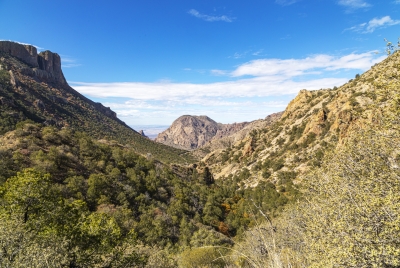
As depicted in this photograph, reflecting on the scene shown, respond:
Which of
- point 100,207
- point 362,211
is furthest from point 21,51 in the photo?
point 362,211

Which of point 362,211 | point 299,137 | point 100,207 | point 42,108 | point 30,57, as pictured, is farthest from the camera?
point 30,57

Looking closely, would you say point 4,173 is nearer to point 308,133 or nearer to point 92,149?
point 92,149

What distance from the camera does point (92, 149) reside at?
2135 inches

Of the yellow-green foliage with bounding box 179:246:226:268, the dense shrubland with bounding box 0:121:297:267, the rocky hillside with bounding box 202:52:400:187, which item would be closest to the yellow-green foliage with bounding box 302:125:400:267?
the dense shrubland with bounding box 0:121:297:267

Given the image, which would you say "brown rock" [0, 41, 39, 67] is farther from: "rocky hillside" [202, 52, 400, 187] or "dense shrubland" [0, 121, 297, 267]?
"rocky hillside" [202, 52, 400, 187]

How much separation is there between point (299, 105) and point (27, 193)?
94.4 m

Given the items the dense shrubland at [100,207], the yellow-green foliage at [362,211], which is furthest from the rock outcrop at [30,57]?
the yellow-green foliage at [362,211]

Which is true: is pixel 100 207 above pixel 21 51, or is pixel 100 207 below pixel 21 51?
below

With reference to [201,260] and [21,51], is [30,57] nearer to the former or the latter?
[21,51]

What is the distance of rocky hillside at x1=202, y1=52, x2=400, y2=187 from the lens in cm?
5406

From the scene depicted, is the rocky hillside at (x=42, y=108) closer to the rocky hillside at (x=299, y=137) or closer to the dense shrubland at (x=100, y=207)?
the dense shrubland at (x=100, y=207)

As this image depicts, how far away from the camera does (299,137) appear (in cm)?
6994

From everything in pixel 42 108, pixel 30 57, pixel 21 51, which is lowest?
pixel 42 108

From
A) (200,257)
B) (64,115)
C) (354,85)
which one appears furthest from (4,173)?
(64,115)
